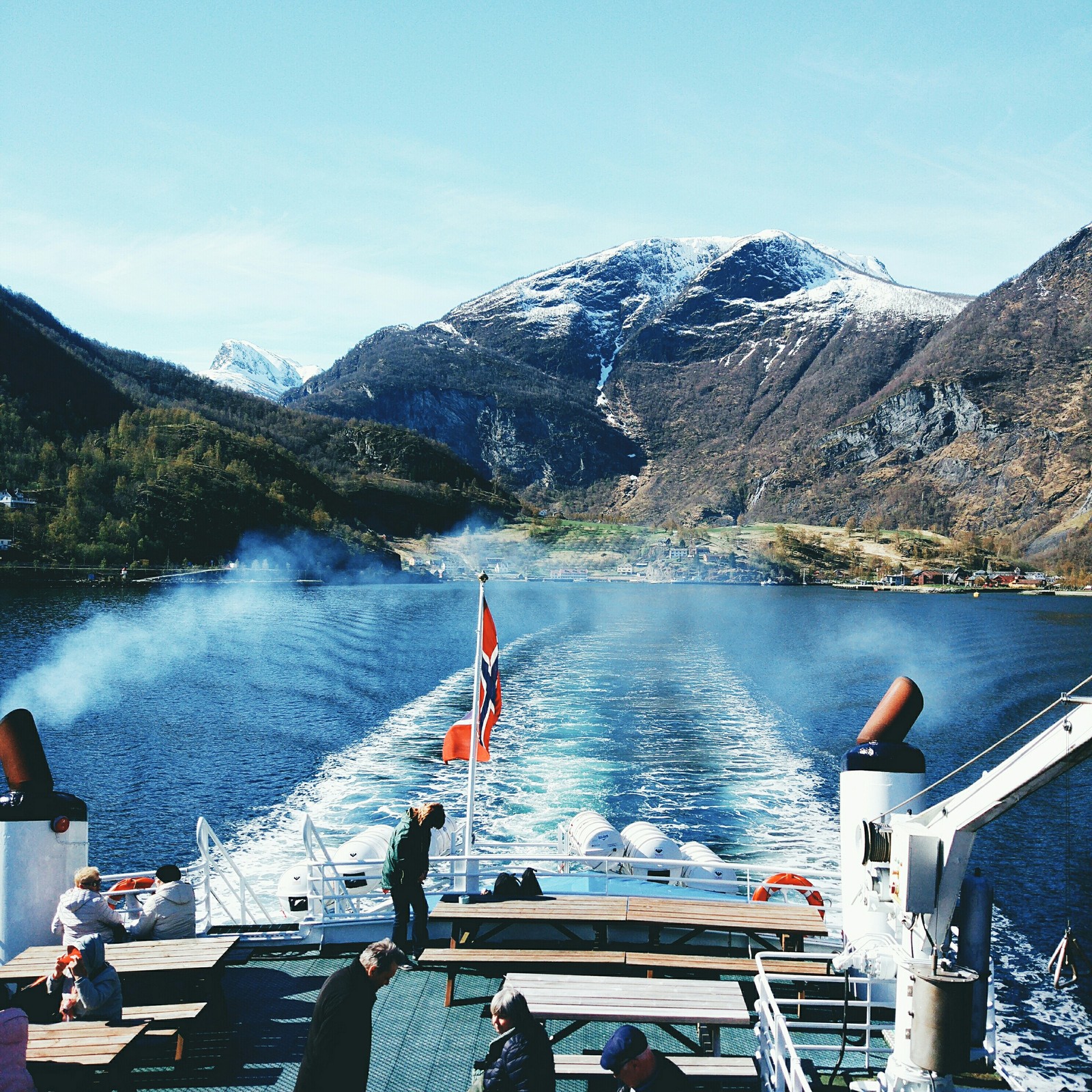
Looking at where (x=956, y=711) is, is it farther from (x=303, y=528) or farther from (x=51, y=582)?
(x=303, y=528)

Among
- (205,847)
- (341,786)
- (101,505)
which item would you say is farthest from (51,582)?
(205,847)

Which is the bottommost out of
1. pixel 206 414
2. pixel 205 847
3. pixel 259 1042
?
pixel 259 1042

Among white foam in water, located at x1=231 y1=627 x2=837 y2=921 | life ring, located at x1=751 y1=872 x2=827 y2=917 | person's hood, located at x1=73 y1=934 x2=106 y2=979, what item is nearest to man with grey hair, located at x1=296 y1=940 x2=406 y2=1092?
person's hood, located at x1=73 y1=934 x2=106 y2=979

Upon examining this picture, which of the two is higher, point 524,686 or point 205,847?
point 205,847

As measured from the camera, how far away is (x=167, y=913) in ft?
29.0

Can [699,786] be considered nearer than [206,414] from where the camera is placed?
Yes

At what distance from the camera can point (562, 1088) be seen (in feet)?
25.6

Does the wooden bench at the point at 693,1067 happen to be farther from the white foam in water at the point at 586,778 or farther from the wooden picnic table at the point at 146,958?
the white foam in water at the point at 586,778

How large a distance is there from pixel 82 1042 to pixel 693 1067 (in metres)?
4.19

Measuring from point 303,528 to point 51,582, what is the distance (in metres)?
53.1

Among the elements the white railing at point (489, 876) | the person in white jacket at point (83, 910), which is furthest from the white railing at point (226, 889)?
the person in white jacket at point (83, 910)

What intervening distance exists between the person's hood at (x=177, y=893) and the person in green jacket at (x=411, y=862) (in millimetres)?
1793

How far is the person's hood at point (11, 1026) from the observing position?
5762 millimetres

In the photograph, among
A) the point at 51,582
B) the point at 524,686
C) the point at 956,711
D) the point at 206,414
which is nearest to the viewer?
the point at 524,686
